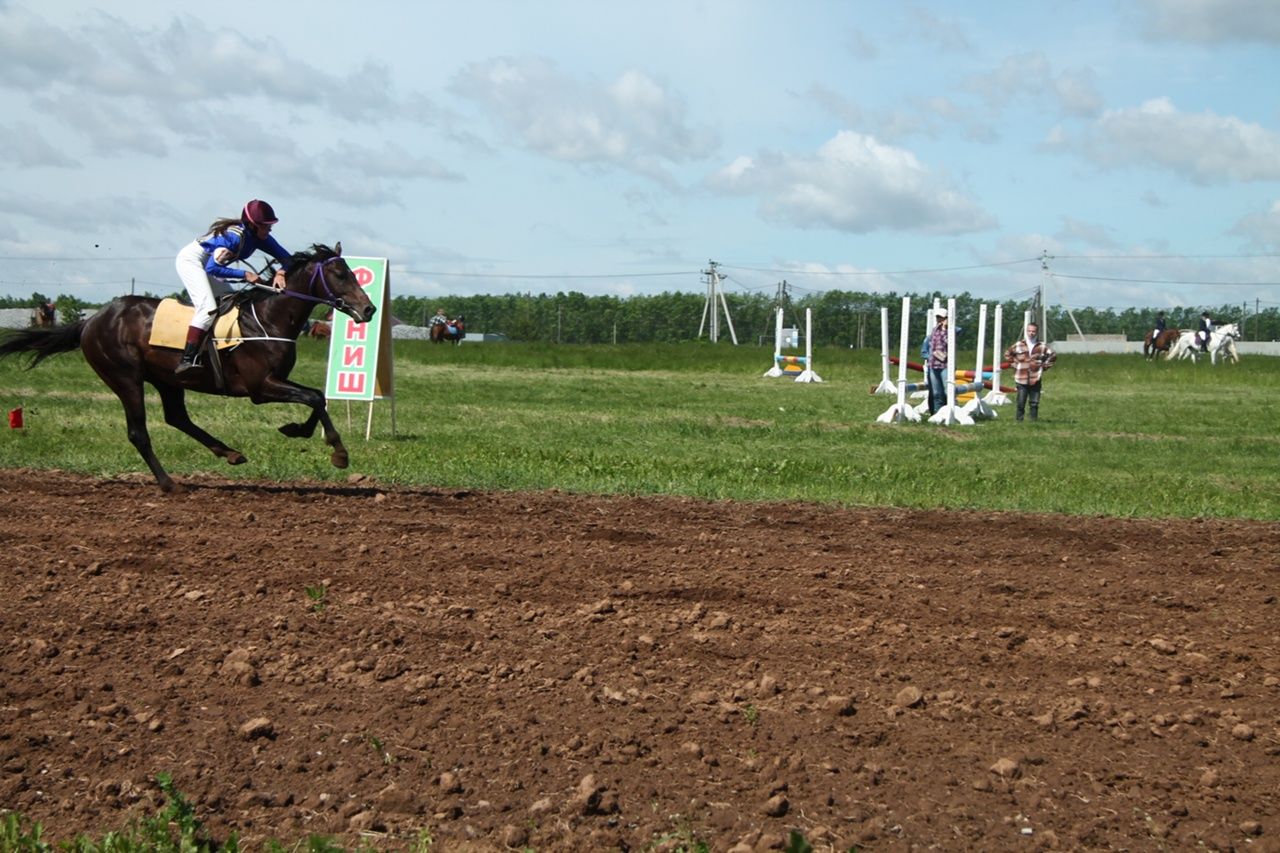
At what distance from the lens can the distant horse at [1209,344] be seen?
5531 cm

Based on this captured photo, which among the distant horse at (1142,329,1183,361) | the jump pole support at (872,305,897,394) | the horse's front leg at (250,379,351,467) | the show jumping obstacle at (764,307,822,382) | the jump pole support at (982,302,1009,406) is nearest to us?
the horse's front leg at (250,379,351,467)

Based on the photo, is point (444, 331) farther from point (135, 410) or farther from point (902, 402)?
point (135, 410)

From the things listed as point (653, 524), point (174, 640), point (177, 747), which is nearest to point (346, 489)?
point (653, 524)

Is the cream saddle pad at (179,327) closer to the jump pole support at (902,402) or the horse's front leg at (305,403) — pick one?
the horse's front leg at (305,403)

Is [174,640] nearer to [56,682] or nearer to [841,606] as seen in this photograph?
[56,682]

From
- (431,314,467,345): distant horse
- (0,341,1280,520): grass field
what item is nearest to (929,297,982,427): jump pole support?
(0,341,1280,520): grass field

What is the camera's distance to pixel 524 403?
28312 millimetres

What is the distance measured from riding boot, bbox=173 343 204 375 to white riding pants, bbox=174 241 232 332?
0.65ft

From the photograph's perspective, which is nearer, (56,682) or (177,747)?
(177,747)

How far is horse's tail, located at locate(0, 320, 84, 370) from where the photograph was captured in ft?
43.2

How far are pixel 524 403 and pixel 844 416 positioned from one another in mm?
6574

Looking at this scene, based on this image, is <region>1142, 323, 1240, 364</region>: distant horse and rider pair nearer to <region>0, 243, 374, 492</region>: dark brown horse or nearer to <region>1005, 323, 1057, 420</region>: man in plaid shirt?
<region>1005, 323, 1057, 420</region>: man in plaid shirt

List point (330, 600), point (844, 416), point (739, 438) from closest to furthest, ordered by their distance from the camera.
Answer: point (330, 600), point (739, 438), point (844, 416)

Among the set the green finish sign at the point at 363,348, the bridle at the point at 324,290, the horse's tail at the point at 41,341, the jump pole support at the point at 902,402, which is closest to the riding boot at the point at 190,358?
the bridle at the point at 324,290
